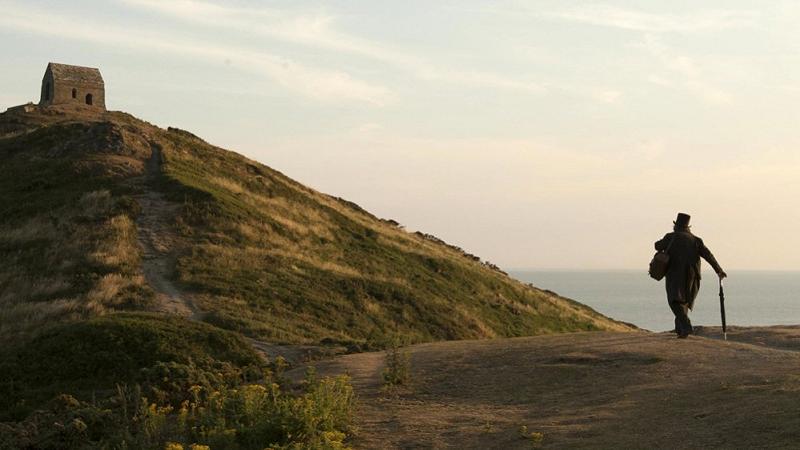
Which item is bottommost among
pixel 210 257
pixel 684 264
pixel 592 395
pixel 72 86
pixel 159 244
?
Result: pixel 592 395

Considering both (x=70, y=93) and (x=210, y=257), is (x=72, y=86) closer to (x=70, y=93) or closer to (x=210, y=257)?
(x=70, y=93)

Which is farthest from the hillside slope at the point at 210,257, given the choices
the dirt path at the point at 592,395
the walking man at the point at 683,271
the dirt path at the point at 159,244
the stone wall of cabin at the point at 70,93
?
the stone wall of cabin at the point at 70,93

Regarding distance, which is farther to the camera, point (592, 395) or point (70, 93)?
point (70, 93)

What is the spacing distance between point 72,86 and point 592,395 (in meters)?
65.9

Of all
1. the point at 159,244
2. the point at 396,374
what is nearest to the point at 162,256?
the point at 159,244

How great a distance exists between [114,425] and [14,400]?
539 cm

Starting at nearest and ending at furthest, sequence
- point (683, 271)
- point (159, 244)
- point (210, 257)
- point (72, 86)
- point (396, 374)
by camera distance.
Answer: point (396, 374) < point (683, 271) < point (210, 257) < point (159, 244) < point (72, 86)

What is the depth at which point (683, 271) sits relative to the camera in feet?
63.0

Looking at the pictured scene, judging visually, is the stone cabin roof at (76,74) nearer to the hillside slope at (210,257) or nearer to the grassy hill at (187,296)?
the grassy hill at (187,296)

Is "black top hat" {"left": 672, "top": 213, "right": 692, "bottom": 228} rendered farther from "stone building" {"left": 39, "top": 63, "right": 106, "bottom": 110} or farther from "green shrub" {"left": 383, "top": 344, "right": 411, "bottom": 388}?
"stone building" {"left": 39, "top": 63, "right": 106, "bottom": 110}

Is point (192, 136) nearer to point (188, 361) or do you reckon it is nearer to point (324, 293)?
point (324, 293)

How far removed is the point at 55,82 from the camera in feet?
229

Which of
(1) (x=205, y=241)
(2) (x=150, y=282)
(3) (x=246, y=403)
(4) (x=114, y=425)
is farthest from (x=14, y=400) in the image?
(1) (x=205, y=241)

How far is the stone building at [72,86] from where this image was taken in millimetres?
70312
